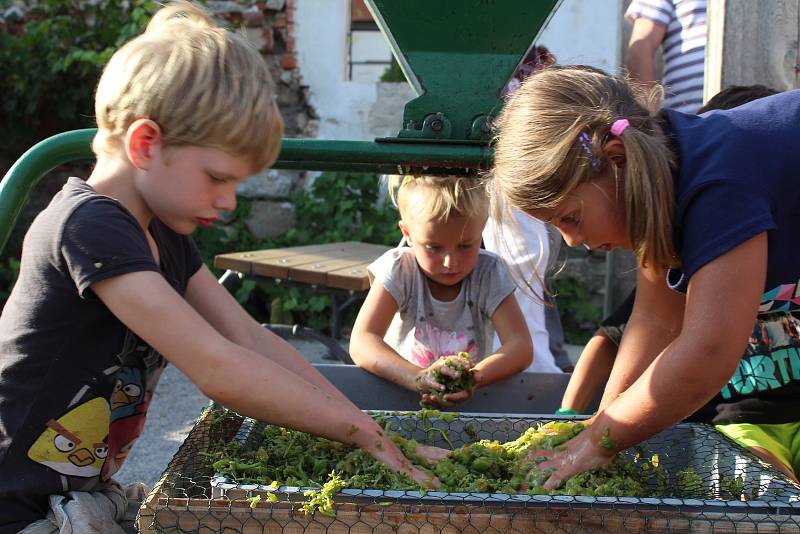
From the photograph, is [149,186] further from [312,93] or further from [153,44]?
[312,93]

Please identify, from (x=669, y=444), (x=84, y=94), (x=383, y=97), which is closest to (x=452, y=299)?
(x=669, y=444)

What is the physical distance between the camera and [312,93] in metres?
6.43

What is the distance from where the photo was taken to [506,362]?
2.68 metres

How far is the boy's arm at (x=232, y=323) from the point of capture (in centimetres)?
207

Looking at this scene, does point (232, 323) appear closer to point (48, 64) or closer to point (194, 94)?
point (194, 94)

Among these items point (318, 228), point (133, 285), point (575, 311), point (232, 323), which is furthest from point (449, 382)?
point (318, 228)

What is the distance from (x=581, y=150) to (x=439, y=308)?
1293 millimetres

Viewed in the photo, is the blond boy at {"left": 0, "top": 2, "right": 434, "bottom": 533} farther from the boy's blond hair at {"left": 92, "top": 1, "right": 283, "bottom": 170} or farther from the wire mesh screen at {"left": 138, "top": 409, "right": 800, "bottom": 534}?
the wire mesh screen at {"left": 138, "top": 409, "right": 800, "bottom": 534}

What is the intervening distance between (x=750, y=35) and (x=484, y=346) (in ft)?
4.13

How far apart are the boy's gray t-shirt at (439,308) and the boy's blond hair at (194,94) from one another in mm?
1244

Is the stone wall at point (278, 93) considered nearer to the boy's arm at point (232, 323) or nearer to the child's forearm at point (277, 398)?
the boy's arm at point (232, 323)

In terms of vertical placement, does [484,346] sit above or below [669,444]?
below

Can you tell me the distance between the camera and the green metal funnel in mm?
1907

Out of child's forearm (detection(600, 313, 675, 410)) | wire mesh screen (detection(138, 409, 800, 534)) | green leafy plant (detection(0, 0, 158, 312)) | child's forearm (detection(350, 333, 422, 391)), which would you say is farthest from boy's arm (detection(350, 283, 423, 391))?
green leafy plant (detection(0, 0, 158, 312))
